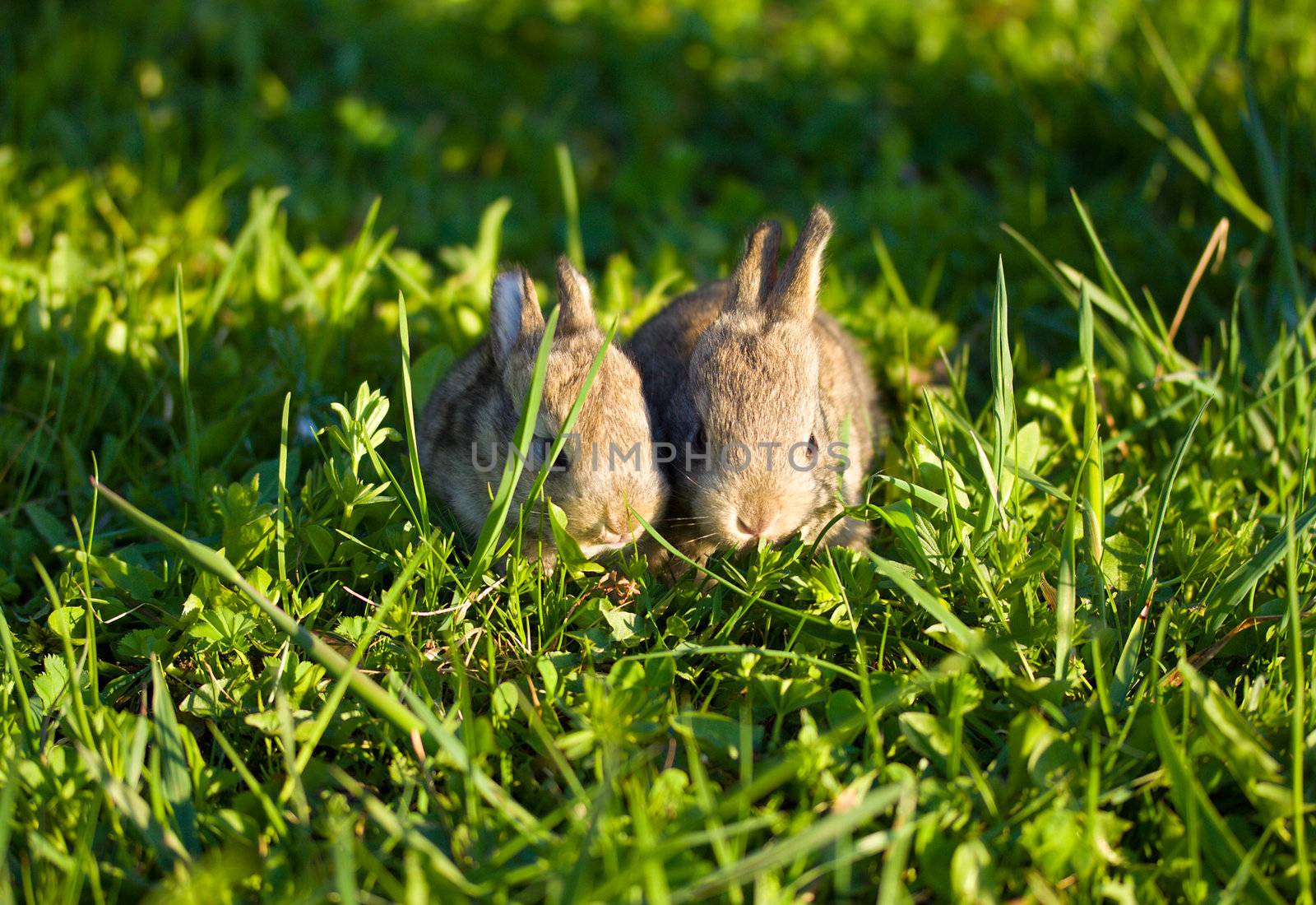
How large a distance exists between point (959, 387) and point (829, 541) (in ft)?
2.83

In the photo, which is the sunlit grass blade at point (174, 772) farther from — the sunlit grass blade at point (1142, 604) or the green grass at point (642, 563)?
the sunlit grass blade at point (1142, 604)

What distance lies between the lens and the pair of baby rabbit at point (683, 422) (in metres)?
2.83

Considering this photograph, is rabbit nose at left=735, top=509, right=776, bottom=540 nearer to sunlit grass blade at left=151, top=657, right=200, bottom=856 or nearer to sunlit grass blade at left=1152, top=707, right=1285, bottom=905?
sunlit grass blade at left=1152, top=707, right=1285, bottom=905

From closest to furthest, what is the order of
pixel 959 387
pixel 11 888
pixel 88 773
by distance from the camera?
pixel 11 888 → pixel 88 773 → pixel 959 387

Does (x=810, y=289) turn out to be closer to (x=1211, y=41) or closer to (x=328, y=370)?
(x=328, y=370)

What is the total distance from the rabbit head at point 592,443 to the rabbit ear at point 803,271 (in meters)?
0.53

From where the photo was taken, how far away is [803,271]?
3.26m

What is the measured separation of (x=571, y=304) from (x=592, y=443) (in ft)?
1.76

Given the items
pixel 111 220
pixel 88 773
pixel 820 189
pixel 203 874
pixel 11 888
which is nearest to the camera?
pixel 203 874

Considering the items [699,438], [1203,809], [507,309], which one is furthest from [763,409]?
[1203,809]

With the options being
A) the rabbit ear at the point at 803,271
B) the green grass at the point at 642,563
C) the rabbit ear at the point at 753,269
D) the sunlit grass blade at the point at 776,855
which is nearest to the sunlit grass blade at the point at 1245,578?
the green grass at the point at 642,563

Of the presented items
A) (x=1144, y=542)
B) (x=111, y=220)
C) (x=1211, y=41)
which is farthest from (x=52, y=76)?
(x=1211, y=41)

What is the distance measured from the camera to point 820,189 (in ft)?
17.9

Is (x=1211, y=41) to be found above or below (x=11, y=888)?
above
